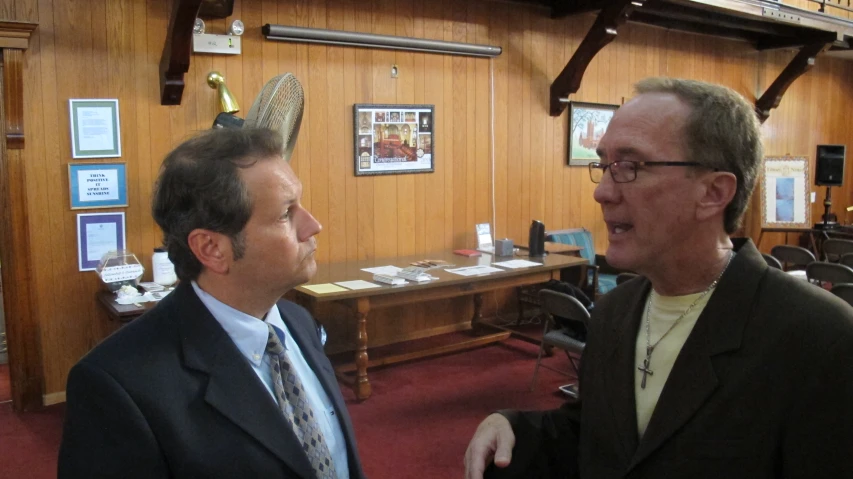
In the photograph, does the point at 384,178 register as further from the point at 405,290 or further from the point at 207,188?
the point at 207,188

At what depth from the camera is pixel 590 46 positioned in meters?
6.02

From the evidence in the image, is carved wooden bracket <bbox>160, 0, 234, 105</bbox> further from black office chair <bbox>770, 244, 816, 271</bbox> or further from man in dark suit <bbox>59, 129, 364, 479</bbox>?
black office chair <bbox>770, 244, 816, 271</bbox>

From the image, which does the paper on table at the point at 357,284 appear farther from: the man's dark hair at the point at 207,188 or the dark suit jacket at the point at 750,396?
the dark suit jacket at the point at 750,396

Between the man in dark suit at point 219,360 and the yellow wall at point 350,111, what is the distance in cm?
322

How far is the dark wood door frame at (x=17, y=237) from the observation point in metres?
3.81

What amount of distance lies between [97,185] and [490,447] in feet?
12.1

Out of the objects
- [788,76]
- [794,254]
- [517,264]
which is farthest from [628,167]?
[788,76]

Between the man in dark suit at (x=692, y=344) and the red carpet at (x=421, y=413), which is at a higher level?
the man in dark suit at (x=692, y=344)

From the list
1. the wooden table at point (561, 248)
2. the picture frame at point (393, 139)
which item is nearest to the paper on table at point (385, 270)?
the picture frame at point (393, 139)

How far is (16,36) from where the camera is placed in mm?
3779

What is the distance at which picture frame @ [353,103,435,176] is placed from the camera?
17.2 feet

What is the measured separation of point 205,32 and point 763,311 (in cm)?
417

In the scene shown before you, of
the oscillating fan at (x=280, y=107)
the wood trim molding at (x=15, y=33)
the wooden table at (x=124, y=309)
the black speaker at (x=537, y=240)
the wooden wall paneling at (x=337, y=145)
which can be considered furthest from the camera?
the black speaker at (x=537, y=240)

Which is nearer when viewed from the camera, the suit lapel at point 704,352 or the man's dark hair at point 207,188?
the suit lapel at point 704,352
